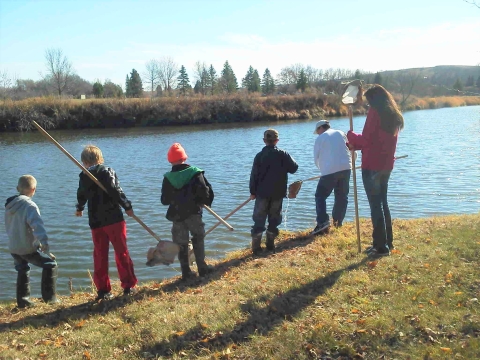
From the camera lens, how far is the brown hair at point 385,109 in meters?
6.20

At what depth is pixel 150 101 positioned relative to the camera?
57.0 meters

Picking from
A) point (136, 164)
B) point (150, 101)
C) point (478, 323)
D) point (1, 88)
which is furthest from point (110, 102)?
point (478, 323)

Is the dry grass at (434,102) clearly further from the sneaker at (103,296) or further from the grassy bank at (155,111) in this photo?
the sneaker at (103,296)

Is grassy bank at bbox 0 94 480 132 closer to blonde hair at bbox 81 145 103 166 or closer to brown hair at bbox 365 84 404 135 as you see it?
blonde hair at bbox 81 145 103 166

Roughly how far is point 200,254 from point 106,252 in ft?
4.57

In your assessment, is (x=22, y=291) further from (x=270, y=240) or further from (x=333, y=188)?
(x=333, y=188)

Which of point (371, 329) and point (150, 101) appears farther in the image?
point (150, 101)

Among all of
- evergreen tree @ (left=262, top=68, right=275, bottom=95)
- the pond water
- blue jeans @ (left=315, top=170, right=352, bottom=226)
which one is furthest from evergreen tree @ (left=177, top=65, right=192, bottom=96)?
blue jeans @ (left=315, top=170, right=352, bottom=226)

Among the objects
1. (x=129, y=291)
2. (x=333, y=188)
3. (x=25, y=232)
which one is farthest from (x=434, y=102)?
(x=25, y=232)

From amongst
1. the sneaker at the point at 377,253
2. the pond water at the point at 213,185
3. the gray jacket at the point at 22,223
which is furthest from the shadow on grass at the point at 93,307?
the pond water at the point at 213,185

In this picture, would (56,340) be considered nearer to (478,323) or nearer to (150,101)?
(478,323)

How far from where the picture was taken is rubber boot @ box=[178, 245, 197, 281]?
6.94 meters

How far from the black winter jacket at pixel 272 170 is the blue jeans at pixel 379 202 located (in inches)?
57.6

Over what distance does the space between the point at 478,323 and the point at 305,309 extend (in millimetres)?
1685
